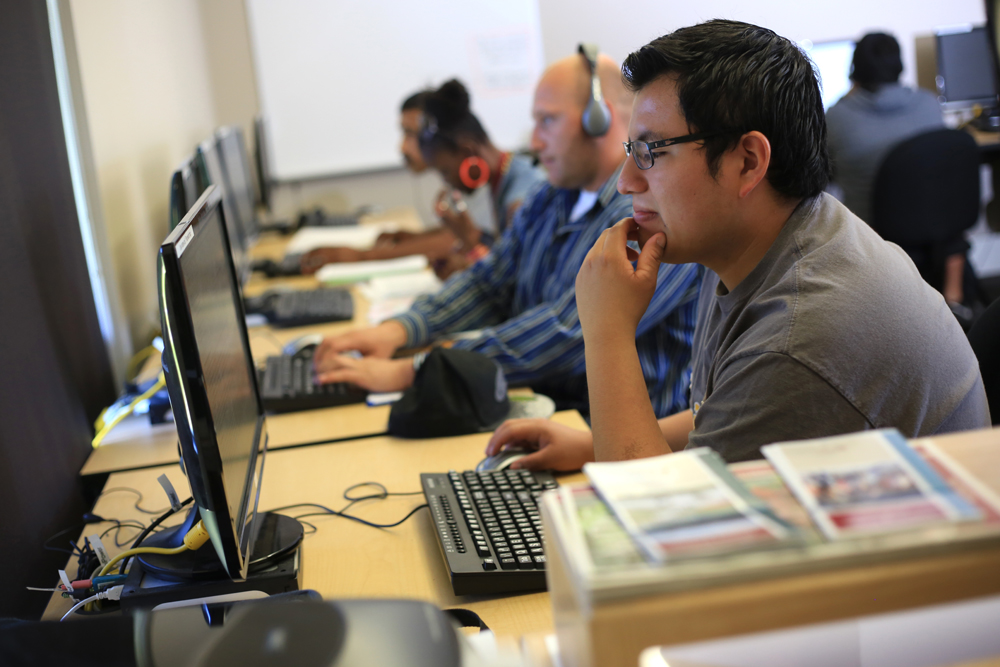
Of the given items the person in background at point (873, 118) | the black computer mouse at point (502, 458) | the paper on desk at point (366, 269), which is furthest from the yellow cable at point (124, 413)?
the person in background at point (873, 118)

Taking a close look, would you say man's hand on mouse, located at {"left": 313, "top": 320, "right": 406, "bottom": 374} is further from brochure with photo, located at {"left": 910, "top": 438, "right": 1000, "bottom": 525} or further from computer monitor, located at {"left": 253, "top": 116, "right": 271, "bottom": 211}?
computer monitor, located at {"left": 253, "top": 116, "right": 271, "bottom": 211}

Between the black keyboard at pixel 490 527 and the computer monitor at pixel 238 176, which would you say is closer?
the black keyboard at pixel 490 527

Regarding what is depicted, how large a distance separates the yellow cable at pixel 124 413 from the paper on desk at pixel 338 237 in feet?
5.37

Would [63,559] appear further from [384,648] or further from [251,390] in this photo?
[384,648]

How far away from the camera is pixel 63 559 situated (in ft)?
3.82

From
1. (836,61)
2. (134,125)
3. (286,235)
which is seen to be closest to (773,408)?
(134,125)

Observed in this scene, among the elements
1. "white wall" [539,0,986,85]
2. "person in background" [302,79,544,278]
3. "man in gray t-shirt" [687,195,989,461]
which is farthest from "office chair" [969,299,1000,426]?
"white wall" [539,0,986,85]

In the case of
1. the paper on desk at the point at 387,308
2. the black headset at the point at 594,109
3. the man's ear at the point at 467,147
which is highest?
the black headset at the point at 594,109

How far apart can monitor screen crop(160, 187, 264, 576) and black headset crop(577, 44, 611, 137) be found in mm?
953

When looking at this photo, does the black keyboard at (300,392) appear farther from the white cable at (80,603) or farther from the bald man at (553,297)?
the white cable at (80,603)

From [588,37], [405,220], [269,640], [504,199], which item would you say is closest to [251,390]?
[269,640]

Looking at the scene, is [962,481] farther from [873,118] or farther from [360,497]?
[873,118]

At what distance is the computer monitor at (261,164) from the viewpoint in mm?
3861

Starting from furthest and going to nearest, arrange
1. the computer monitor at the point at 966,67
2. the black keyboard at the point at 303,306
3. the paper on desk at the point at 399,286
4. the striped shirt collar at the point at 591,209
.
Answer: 1. the computer monitor at the point at 966,67
2. the paper on desk at the point at 399,286
3. the black keyboard at the point at 303,306
4. the striped shirt collar at the point at 591,209
